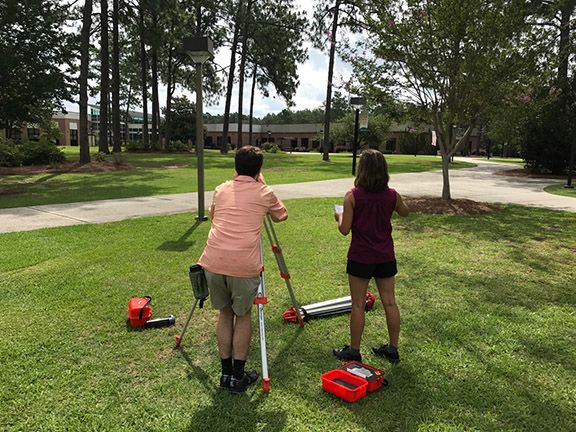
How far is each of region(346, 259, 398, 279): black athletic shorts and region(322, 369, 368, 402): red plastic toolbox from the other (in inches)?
30.3

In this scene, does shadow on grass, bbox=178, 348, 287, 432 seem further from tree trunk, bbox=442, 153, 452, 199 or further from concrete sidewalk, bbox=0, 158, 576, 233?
tree trunk, bbox=442, 153, 452, 199

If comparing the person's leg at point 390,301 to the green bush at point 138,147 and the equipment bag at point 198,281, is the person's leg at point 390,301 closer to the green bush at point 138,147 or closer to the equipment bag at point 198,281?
the equipment bag at point 198,281

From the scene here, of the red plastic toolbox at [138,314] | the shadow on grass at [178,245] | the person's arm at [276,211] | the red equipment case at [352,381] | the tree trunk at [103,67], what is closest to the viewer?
the red equipment case at [352,381]

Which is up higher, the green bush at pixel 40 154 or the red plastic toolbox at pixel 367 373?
the green bush at pixel 40 154

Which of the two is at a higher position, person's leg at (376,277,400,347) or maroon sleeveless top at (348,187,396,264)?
maroon sleeveless top at (348,187,396,264)

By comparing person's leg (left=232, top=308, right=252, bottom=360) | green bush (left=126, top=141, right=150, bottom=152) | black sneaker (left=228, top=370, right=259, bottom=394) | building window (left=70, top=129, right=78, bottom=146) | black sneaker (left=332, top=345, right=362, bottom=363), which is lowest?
black sneaker (left=228, top=370, right=259, bottom=394)

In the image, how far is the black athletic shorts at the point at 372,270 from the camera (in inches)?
131

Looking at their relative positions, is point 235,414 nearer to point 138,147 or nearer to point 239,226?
point 239,226

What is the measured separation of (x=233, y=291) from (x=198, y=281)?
38 cm

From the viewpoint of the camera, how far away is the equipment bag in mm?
3186

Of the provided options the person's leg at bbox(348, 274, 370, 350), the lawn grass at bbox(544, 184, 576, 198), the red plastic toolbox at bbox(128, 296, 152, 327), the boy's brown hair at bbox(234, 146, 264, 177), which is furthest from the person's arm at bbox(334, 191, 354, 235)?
the lawn grass at bbox(544, 184, 576, 198)

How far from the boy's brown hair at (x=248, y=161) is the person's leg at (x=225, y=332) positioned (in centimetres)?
105

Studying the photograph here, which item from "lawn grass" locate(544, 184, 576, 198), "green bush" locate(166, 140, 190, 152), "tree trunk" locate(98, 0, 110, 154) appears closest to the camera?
"lawn grass" locate(544, 184, 576, 198)

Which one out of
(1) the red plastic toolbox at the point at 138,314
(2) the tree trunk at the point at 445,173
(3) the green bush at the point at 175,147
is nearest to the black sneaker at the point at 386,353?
(1) the red plastic toolbox at the point at 138,314
